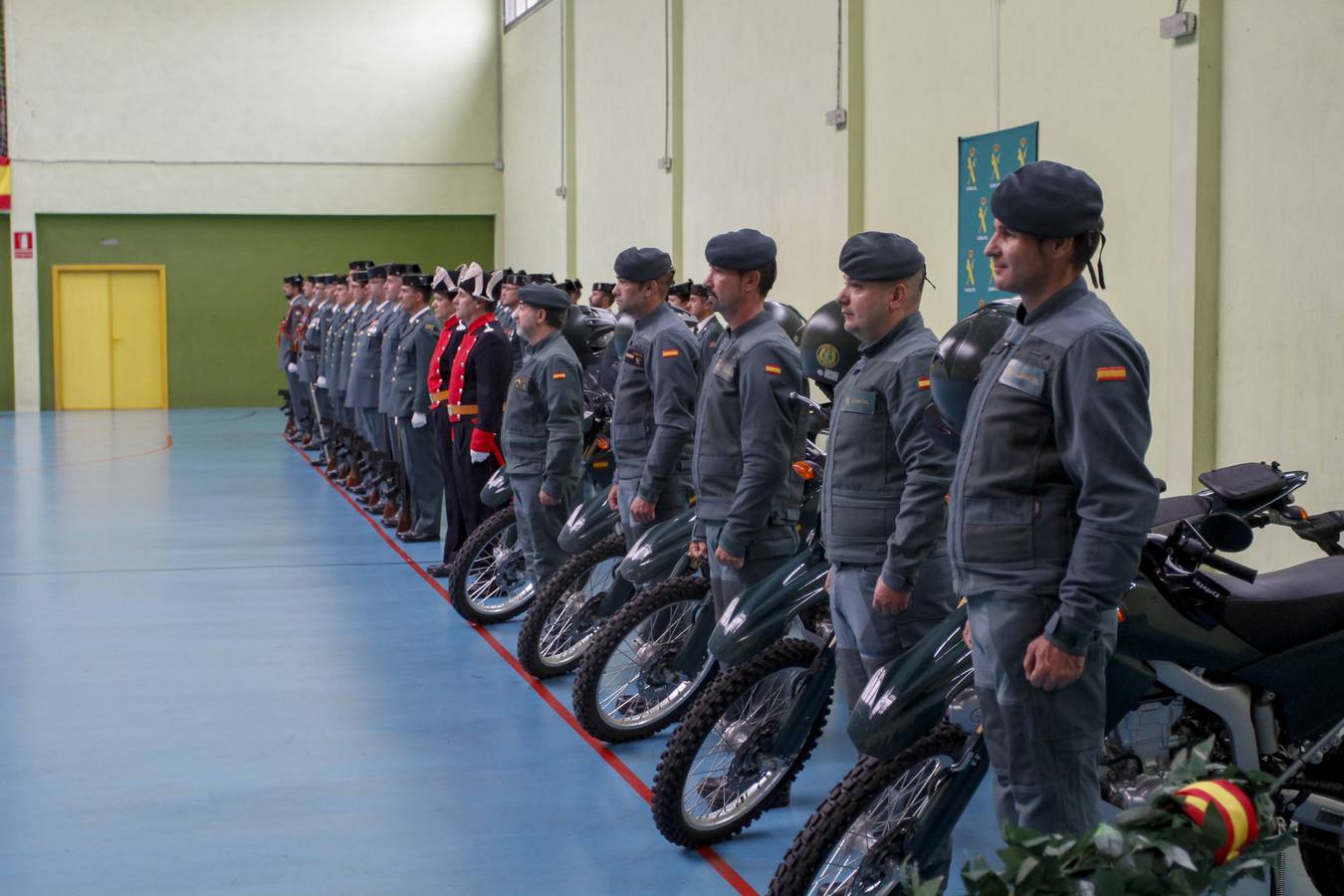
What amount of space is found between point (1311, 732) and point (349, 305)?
10404 mm

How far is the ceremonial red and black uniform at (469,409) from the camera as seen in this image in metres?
7.52

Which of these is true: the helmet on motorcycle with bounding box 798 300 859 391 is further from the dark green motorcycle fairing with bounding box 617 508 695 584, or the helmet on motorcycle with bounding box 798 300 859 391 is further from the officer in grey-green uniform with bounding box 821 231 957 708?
the dark green motorcycle fairing with bounding box 617 508 695 584

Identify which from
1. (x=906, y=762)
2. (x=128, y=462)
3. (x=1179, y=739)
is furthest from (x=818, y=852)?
(x=128, y=462)

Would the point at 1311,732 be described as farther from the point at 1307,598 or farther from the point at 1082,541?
the point at 1082,541

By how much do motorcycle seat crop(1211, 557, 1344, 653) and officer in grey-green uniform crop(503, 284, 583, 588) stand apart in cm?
357

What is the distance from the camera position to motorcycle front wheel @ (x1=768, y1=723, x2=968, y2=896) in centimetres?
307

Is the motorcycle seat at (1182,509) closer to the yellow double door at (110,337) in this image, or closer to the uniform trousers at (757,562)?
the uniform trousers at (757,562)

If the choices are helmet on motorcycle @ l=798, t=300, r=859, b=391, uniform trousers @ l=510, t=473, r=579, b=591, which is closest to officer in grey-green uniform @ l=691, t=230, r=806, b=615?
helmet on motorcycle @ l=798, t=300, r=859, b=391

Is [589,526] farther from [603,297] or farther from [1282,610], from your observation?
[603,297]

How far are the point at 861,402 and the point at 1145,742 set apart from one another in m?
1.00

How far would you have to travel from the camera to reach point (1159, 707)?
10.6 ft

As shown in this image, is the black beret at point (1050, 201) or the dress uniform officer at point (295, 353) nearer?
the black beret at point (1050, 201)

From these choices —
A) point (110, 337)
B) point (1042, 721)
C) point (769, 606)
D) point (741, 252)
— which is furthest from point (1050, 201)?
point (110, 337)

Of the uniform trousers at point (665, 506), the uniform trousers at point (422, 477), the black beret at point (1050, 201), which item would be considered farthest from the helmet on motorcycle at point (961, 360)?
the uniform trousers at point (422, 477)
